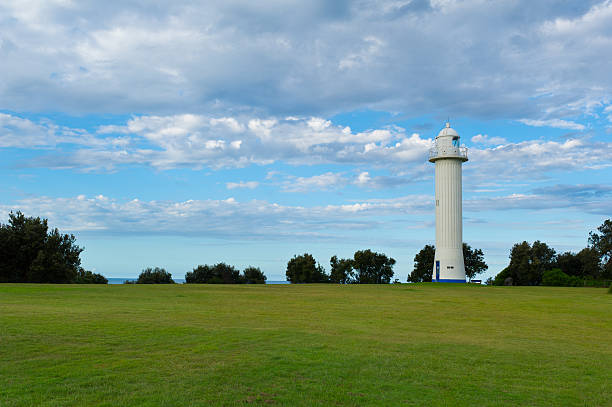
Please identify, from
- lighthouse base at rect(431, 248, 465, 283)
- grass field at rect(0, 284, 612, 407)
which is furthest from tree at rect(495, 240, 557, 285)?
grass field at rect(0, 284, 612, 407)

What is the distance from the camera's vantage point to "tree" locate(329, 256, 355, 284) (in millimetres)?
74812

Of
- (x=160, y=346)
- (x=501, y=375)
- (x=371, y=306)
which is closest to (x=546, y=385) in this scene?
(x=501, y=375)

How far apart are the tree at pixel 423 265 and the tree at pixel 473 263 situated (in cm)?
529

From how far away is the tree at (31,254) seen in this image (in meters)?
50.8

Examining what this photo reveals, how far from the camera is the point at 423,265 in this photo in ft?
249

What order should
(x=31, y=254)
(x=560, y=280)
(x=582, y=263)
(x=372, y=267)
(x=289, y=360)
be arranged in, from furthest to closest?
(x=372, y=267) < (x=582, y=263) < (x=560, y=280) < (x=31, y=254) < (x=289, y=360)

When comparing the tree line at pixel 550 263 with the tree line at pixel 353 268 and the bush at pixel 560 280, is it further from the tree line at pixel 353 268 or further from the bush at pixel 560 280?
the tree line at pixel 353 268

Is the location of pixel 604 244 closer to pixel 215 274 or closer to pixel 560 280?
pixel 560 280

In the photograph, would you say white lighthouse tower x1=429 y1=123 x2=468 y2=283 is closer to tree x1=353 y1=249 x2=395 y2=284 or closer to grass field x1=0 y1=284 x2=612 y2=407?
tree x1=353 y1=249 x2=395 y2=284

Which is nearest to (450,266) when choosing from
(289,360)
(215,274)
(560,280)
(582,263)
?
(560,280)

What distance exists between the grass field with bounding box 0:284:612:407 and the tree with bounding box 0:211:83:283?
33.8 meters

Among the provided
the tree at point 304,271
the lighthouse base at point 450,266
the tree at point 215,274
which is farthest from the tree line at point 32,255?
the lighthouse base at point 450,266

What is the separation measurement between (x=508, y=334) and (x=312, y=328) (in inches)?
258

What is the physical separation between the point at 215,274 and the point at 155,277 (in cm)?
826
